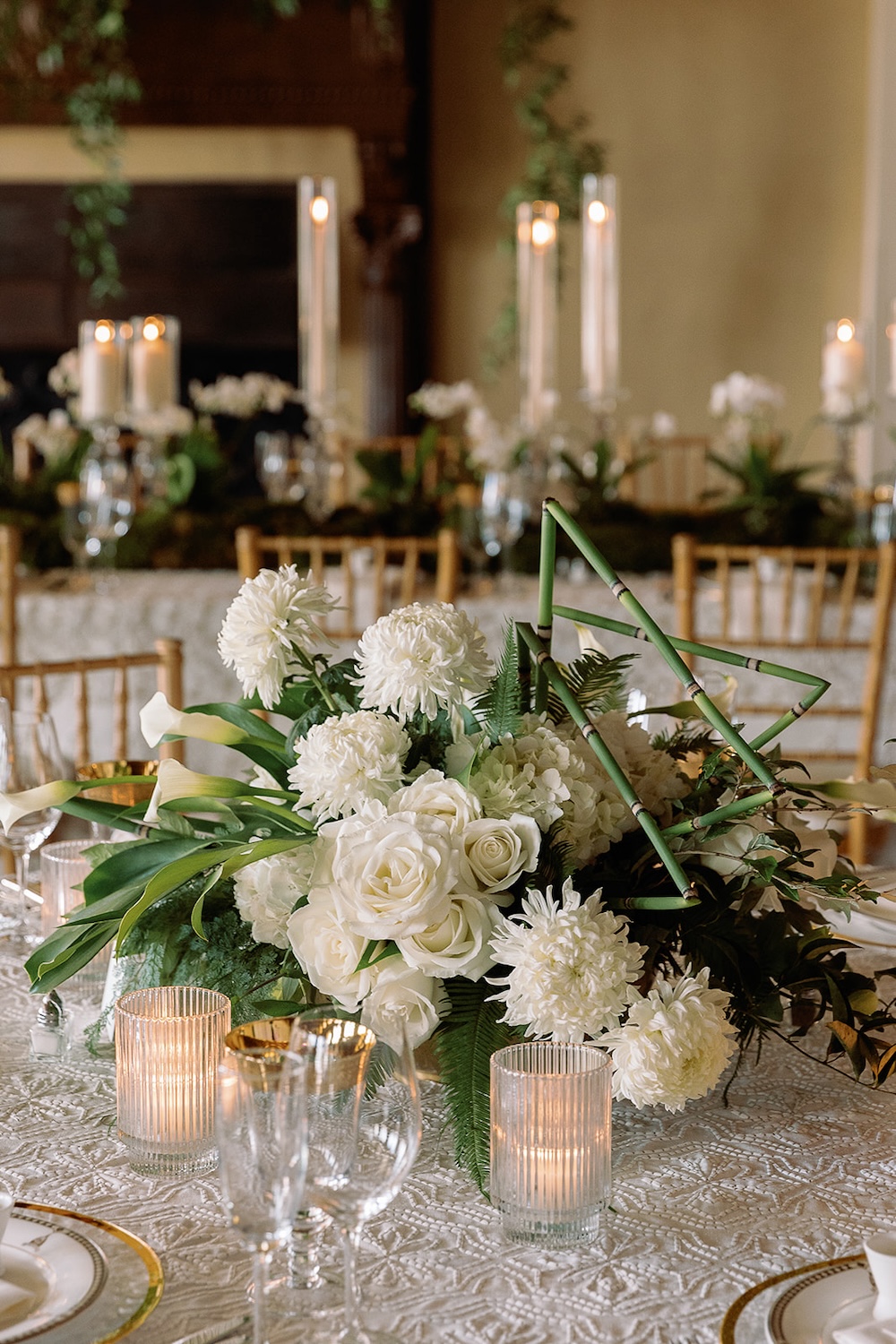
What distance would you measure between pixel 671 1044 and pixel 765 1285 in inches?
5.9

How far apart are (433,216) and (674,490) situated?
1.57 meters

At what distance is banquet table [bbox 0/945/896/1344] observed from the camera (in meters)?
0.79

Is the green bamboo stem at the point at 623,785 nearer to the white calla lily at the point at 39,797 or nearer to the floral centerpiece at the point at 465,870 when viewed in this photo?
the floral centerpiece at the point at 465,870

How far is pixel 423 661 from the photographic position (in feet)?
3.15

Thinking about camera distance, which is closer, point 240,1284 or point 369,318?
point 240,1284

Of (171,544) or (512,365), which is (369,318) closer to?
(512,365)

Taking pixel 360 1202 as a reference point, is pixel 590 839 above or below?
above

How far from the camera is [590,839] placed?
0.98m

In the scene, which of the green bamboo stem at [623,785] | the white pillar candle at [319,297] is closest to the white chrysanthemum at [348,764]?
the green bamboo stem at [623,785]

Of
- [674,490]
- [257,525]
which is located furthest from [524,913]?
[674,490]

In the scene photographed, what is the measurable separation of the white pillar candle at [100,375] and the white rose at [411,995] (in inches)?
106

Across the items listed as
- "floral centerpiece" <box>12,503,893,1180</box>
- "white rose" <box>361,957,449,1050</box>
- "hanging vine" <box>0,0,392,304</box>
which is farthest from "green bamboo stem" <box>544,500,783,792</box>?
"hanging vine" <box>0,0,392,304</box>

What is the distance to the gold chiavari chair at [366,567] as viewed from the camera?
278 cm

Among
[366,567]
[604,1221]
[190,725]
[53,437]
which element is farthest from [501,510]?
[604,1221]
